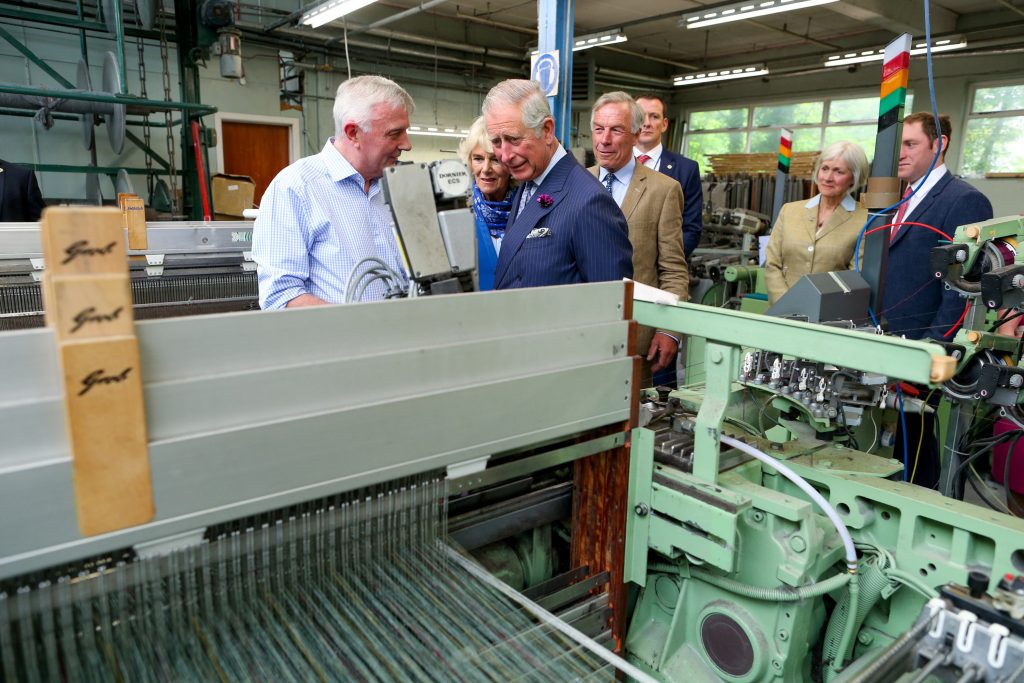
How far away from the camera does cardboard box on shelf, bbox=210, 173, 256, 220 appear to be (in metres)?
6.84

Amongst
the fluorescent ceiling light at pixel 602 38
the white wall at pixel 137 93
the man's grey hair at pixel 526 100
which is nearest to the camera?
the man's grey hair at pixel 526 100

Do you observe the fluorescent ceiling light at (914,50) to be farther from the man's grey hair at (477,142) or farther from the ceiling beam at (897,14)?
the man's grey hair at (477,142)

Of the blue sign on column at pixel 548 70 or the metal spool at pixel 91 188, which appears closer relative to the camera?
the blue sign on column at pixel 548 70

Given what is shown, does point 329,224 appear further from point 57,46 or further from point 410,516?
point 57,46

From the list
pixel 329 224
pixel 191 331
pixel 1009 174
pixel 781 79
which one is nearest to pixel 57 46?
pixel 329 224

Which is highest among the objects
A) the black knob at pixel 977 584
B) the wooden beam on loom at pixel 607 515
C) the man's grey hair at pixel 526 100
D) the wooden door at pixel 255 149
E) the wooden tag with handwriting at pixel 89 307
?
the wooden door at pixel 255 149

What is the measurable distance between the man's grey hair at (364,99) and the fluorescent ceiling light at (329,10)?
5.06 metres

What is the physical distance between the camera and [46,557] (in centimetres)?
75

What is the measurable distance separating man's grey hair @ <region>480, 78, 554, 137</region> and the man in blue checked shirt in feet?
0.88

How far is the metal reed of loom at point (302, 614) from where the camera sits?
853mm

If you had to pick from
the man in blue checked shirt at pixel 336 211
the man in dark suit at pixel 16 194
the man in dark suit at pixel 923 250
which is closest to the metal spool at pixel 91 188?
the man in dark suit at pixel 16 194

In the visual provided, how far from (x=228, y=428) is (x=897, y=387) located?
1928 millimetres

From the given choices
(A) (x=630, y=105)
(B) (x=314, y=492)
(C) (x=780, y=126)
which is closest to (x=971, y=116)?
(C) (x=780, y=126)

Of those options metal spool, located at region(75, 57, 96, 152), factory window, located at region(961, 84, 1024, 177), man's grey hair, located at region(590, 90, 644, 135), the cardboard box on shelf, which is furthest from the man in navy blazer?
factory window, located at region(961, 84, 1024, 177)
